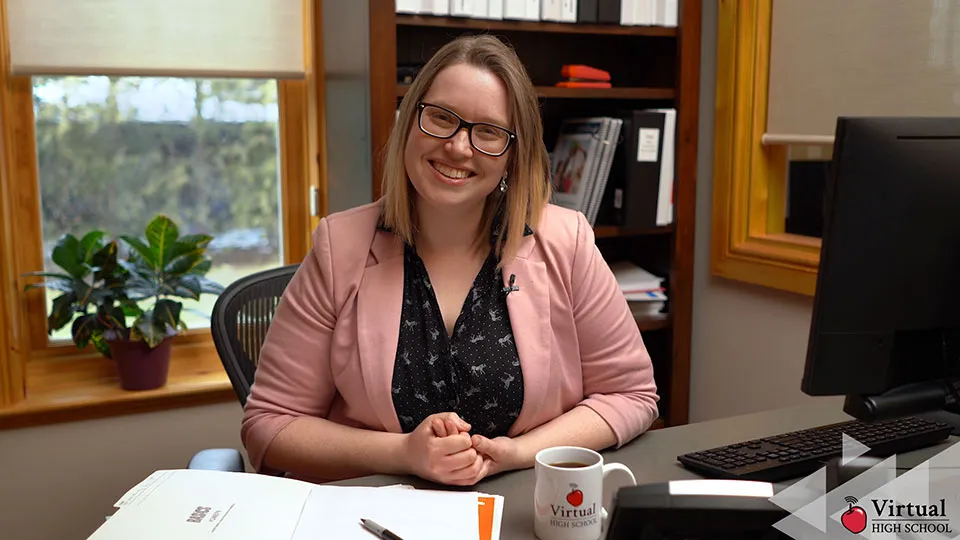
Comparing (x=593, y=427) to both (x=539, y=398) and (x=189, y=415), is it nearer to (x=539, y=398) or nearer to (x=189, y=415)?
(x=539, y=398)

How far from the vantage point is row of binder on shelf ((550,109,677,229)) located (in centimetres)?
244

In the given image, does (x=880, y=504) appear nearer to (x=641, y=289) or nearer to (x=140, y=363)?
(x=641, y=289)

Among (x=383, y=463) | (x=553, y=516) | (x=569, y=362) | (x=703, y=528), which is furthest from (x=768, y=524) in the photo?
(x=569, y=362)

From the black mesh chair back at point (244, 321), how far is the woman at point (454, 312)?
228 mm

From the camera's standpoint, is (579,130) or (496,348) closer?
(496,348)

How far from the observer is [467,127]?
1468mm

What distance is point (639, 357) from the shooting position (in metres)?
1.53

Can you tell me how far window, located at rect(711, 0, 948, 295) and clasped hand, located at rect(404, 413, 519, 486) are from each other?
124 cm

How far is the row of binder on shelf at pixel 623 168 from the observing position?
96.0 inches

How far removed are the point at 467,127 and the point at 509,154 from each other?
0.34 feet

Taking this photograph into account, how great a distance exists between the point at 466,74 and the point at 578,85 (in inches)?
39.5

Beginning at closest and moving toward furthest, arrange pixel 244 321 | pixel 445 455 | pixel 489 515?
pixel 489 515 → pixel 445 455 → pixel 244 321

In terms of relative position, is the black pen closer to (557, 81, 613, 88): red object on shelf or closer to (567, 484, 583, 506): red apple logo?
(567, 484, 583, 506): red apple logo

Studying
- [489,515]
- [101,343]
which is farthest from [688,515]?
[101,343]
